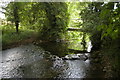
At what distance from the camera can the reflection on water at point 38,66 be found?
4.24 metres

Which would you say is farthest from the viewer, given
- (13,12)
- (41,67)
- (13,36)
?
(13,12)

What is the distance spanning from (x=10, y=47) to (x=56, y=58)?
3303 millimetres

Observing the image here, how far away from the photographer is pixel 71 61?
559 centimetres

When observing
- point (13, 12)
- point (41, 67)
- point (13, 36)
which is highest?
point (13, 12)

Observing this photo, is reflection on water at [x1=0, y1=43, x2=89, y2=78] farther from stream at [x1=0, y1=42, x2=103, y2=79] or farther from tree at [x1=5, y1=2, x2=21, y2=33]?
tree at [x1=5, y1=2, x2=21, y2=33]

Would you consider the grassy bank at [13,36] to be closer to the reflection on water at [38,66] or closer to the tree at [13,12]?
the tree at [13,12]

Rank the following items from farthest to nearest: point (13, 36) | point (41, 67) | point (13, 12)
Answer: point (13, 12) < point (13, 36) < point (41, 67)

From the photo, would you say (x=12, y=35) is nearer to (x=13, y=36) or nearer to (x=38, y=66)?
(x=13, y=36)

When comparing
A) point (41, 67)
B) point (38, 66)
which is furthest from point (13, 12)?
point (41, 67)

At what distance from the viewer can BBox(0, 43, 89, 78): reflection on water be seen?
13.9ft

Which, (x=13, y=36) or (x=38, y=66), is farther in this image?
(x=13, y=36)

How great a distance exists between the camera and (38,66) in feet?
16.3

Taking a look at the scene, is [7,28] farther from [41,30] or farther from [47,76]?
[47,76]

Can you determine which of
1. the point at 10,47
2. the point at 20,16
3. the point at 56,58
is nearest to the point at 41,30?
the point at 20,16
